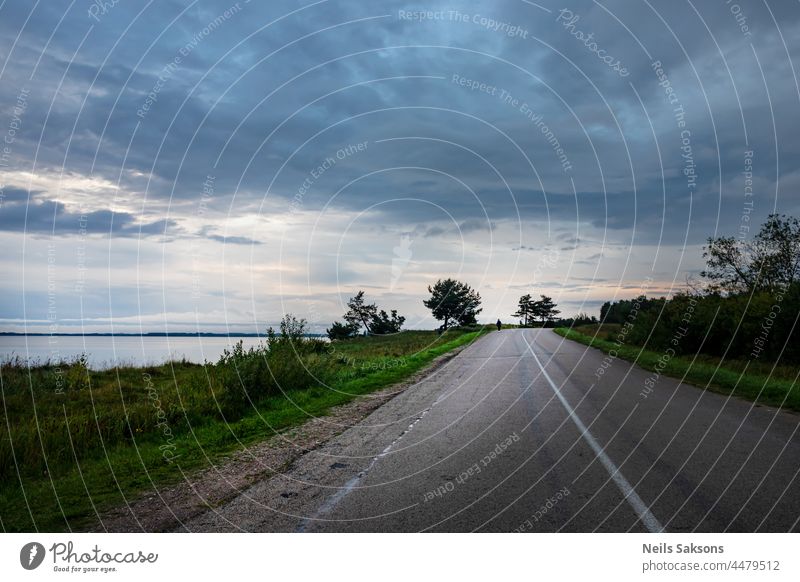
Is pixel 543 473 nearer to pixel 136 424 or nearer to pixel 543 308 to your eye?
pixel 136 424

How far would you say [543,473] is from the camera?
6.93 m

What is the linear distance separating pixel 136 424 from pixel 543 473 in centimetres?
837

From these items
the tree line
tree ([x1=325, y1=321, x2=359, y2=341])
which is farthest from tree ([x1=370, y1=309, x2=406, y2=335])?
the tree line

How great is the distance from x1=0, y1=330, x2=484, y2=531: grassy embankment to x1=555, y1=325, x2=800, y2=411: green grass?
9726mm

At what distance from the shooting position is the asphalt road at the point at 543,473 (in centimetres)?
541

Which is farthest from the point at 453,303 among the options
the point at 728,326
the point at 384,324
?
the point at 728,326

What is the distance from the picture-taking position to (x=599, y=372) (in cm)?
1972

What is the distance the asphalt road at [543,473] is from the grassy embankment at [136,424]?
6.68 ft

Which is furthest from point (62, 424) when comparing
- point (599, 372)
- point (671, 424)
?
point (599, 372)

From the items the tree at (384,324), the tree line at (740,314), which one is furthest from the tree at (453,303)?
the tree line at (740,314)

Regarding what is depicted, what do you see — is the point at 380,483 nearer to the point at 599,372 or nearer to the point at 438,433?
the point at 438,433
